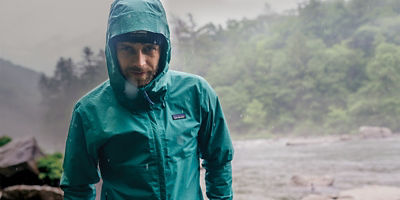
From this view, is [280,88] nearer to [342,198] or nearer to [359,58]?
[359,58]

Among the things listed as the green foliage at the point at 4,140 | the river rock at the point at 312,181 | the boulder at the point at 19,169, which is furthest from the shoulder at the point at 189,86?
the green foliage at the point at 4,140

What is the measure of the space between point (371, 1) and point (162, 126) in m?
21.3

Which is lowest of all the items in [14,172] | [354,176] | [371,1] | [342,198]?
[354,176]

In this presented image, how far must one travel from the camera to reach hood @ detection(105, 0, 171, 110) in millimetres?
875

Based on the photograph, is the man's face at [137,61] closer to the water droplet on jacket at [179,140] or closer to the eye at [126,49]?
the eye at [126,49]

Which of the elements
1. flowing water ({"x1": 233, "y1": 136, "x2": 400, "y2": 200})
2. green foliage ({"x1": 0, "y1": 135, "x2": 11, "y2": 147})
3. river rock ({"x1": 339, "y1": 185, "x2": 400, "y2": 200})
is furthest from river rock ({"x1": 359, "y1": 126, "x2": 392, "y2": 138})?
green foliage ({"x1": 0, "y1": 135, "x2": 11, "y2": 147})

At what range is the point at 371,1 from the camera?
1914 centimetres

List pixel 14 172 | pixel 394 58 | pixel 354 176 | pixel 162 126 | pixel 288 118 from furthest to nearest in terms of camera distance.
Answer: pixel 288 118 < pixel 394 58 < pixel 354 176 < pixel 14 172 < pixel 162 126

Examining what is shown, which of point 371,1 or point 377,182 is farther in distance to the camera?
point 371,1

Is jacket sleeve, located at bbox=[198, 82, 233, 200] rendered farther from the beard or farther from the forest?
the forest

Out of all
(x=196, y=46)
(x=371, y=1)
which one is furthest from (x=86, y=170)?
(x=371, y=1)

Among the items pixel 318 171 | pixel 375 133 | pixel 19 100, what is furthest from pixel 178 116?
pixel 375 133

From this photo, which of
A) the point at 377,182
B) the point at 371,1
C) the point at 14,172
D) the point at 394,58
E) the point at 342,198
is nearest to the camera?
the point at 342,198

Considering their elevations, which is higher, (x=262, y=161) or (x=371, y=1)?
(x=371, y=1)
